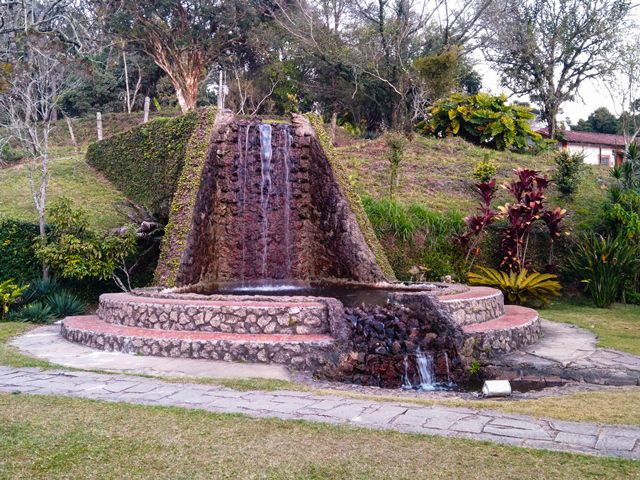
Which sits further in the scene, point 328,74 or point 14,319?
point 328,74

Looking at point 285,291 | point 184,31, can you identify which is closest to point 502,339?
point 285,291

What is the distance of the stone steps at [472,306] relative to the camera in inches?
287

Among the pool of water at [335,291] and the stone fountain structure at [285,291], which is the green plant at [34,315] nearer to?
the stone fountain structure at [285,291]

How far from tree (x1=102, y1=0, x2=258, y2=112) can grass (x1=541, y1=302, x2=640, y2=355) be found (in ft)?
54.4

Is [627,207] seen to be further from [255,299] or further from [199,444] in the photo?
[199,444]

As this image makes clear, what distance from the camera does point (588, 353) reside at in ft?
22.4

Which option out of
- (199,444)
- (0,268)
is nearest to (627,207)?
(199,444)

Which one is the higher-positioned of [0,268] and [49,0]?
[49,0]

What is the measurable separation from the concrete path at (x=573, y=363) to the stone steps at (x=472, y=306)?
69 centimetres

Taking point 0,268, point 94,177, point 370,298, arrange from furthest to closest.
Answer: point 94,177 → point 0,268 → point 370,298

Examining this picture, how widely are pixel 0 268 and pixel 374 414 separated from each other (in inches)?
353

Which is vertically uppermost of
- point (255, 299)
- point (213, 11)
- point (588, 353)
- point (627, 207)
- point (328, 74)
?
point (213, 11)

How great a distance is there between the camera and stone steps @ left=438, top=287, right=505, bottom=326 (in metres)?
7.29

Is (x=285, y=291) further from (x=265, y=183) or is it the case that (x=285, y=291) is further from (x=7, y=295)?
(x=7, y=295)
